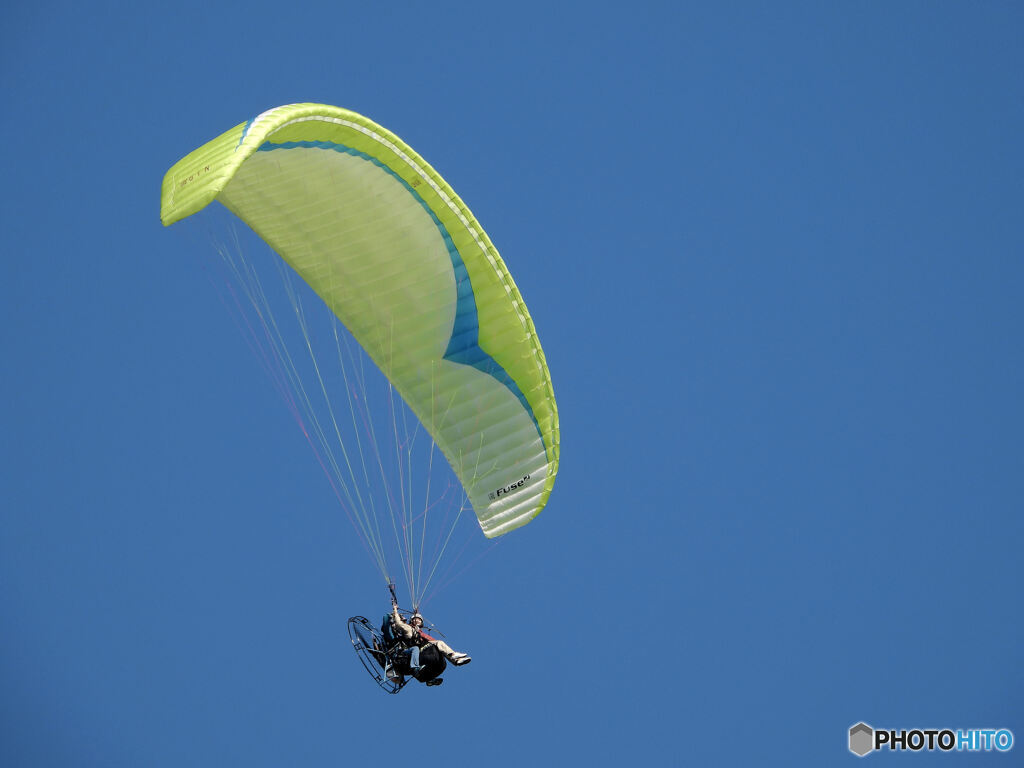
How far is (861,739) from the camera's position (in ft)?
82.6

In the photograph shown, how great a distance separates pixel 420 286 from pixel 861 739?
12066 mm

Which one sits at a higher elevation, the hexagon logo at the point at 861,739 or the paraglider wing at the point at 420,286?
the paraglider wing at the point at 420,286

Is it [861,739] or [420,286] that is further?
[861,739]

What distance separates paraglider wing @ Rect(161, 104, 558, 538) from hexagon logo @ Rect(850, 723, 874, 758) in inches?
356

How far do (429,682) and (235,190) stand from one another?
5.43 m

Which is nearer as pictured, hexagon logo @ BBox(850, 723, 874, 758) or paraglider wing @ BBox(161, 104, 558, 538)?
paraglider wing @ BBox(161, 104, 558, 538)

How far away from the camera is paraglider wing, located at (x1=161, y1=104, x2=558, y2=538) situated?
16281mm

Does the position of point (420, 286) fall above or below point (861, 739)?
above

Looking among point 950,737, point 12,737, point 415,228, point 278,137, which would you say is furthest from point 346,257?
point 12,737

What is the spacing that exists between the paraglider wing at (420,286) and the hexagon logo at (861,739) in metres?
9.04

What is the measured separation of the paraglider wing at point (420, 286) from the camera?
16.3m

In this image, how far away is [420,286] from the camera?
682 inches

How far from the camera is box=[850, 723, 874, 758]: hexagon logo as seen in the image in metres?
24.9

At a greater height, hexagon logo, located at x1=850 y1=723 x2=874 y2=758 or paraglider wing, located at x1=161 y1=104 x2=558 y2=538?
paraglider wing, located at x1=161 y1=104 x2=558 y2=538
